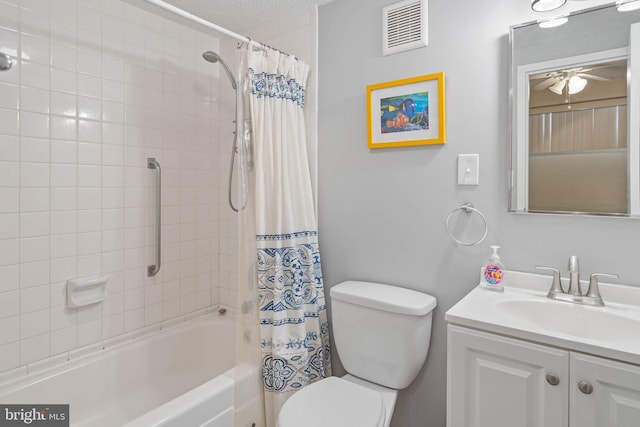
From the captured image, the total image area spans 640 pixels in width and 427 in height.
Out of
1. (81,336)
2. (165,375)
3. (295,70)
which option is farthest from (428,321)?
(81,336)

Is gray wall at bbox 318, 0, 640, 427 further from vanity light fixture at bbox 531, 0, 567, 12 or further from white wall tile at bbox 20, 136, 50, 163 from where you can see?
white wall tile at bbox 20, 136, 50, 163

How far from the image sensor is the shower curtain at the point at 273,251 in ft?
5.46

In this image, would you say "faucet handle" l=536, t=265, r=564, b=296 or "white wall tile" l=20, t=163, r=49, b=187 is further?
Result: "white wall tile" l=20, t=163, r=49, b=187

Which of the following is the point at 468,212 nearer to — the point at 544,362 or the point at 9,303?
the point at 544,362

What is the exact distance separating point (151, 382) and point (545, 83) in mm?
2380

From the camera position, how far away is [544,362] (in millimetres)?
1021

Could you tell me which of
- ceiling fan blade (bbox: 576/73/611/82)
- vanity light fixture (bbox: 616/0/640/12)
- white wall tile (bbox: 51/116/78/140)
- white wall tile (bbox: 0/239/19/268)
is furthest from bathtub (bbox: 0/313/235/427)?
vanity light fixture (bbox: 616/0/640/12)

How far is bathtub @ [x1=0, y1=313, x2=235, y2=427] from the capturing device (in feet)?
4.61

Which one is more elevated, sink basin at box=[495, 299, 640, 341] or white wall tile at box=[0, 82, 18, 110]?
white wall tile at box=[0, 82, 18, 110]

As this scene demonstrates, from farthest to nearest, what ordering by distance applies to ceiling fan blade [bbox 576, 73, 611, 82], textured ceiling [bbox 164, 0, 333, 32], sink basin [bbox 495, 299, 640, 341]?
textured ceiling [bbox 164, 0, 333, 32] < ceiling fan blade [bbox 576, 73, 611, 82] < sink basin [bbox 495, 299, 640, 341]

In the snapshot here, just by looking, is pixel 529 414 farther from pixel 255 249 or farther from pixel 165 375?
pixel 165 375

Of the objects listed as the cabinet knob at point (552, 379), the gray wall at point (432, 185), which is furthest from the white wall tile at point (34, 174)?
the cabinet knob at point (552, 379)

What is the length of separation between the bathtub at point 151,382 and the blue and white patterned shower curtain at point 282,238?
0.87 ft
